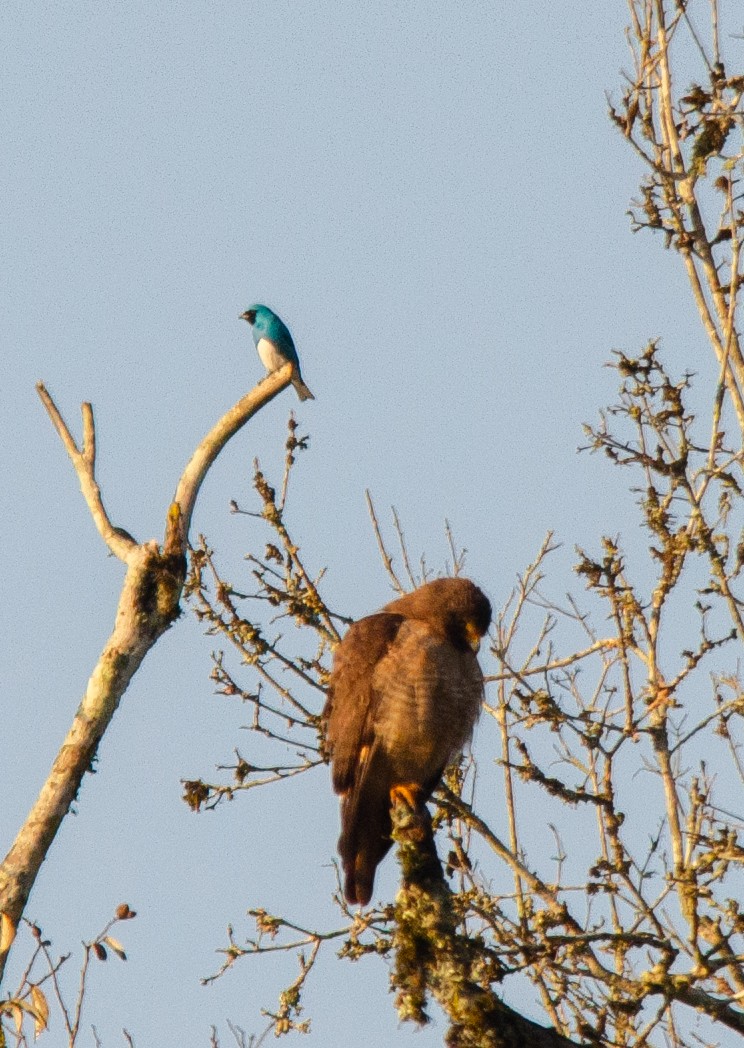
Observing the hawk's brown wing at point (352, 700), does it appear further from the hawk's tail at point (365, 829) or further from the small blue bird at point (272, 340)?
the small blue bird at point (272, 340)

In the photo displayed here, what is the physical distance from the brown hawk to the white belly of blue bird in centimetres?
635

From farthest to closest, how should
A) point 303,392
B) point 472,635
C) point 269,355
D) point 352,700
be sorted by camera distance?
point 269,355
point 303,392
point 472,635
point 352,700

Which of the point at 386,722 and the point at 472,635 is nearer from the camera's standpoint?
the point at 386,722

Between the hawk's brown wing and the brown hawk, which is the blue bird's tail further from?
the hawk's brown wing

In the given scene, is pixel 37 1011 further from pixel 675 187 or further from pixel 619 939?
pixel 675 187

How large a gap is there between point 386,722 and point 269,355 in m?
6.80

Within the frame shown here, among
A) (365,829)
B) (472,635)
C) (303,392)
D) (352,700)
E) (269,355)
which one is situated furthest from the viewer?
(269,355)

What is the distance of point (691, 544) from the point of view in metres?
5.24

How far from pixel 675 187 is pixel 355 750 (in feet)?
8.24

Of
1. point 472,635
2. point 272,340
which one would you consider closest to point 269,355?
point 272,340

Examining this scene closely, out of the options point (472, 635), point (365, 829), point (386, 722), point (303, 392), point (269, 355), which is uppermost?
point (269, 355)

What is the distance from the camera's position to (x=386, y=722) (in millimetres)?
6188

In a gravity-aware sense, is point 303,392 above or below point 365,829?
above

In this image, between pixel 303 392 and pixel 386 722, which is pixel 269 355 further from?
pixel 386 722
